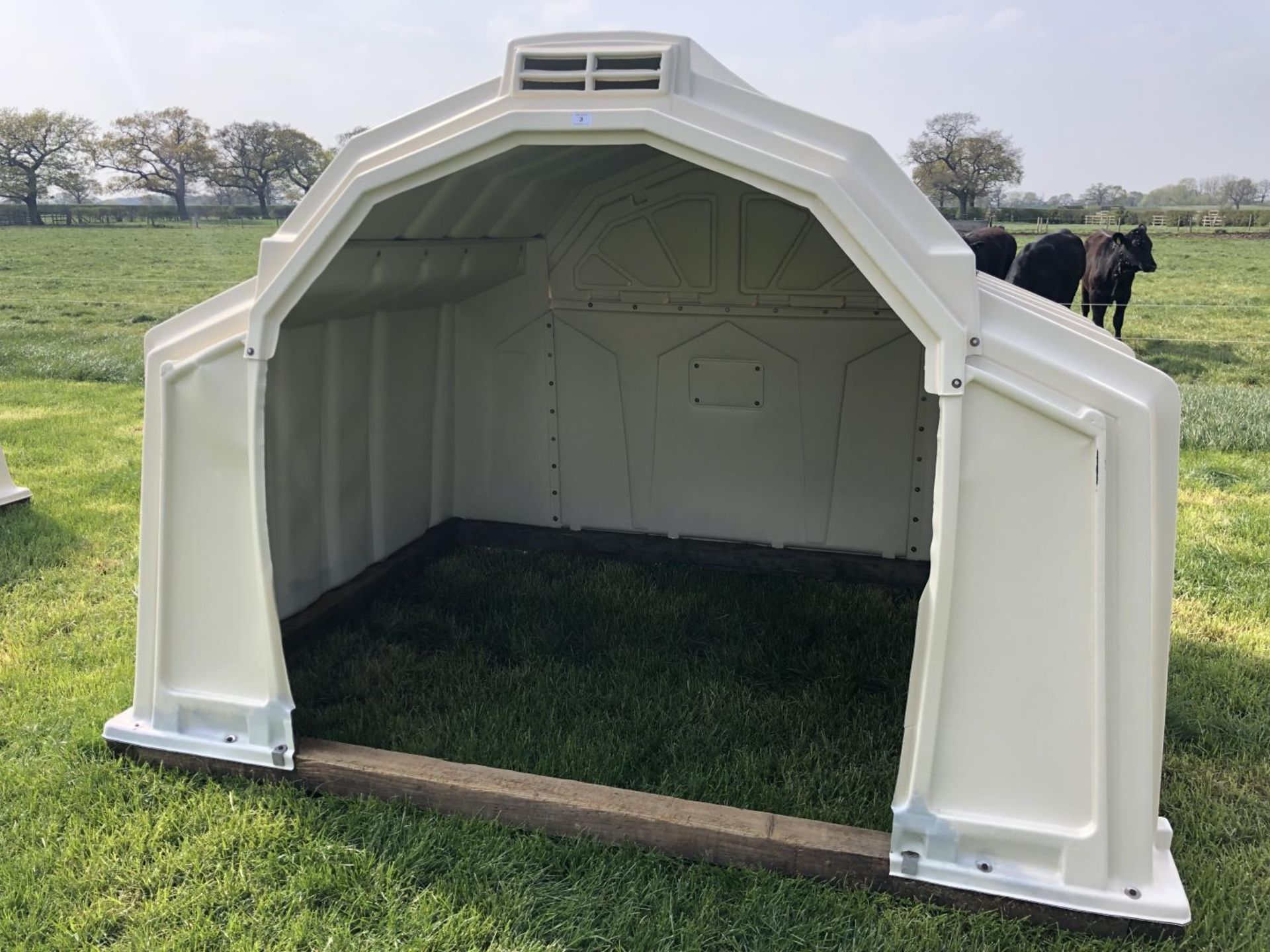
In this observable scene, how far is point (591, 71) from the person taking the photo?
2561 mm

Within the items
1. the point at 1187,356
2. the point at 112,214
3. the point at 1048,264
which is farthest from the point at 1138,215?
the point at 112,214

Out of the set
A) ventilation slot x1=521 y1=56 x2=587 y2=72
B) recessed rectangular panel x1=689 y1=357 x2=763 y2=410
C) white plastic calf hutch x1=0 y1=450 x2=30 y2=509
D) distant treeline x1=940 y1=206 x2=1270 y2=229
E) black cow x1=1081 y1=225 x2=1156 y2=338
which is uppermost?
distant treeline x1=940 y1=206 x2=1270 y2=229

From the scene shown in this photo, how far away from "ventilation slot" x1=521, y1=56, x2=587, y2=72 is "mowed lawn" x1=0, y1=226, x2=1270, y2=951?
2.19 meters

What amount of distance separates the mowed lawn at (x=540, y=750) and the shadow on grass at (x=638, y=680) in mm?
13

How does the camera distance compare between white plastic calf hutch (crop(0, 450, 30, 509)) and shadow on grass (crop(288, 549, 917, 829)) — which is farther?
white plastic calf hutch (crop(0, 450, 30, 509))

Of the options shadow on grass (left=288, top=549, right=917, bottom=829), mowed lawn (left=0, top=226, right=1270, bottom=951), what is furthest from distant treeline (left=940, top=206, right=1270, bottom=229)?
shadow on grass (left=288, top=549, right=917, bottom=829)

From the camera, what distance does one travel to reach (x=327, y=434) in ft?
13.5

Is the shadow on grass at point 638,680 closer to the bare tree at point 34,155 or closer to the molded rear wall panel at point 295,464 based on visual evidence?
the molded rear wall panel at point 295,464

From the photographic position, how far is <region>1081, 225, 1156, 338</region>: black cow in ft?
45.9

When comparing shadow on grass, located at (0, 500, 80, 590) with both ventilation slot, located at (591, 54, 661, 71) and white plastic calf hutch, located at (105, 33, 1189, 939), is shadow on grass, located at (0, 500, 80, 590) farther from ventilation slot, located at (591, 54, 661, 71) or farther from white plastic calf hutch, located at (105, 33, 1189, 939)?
ventilation slot, located at (591, 54, 661, 71)

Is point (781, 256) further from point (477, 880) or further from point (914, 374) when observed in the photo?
point (477, 880)

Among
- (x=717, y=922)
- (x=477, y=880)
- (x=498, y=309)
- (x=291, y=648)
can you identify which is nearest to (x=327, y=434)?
(x=291, y=648)

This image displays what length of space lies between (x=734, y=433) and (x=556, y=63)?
2.48 m

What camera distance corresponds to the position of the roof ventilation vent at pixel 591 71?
8.39ft
